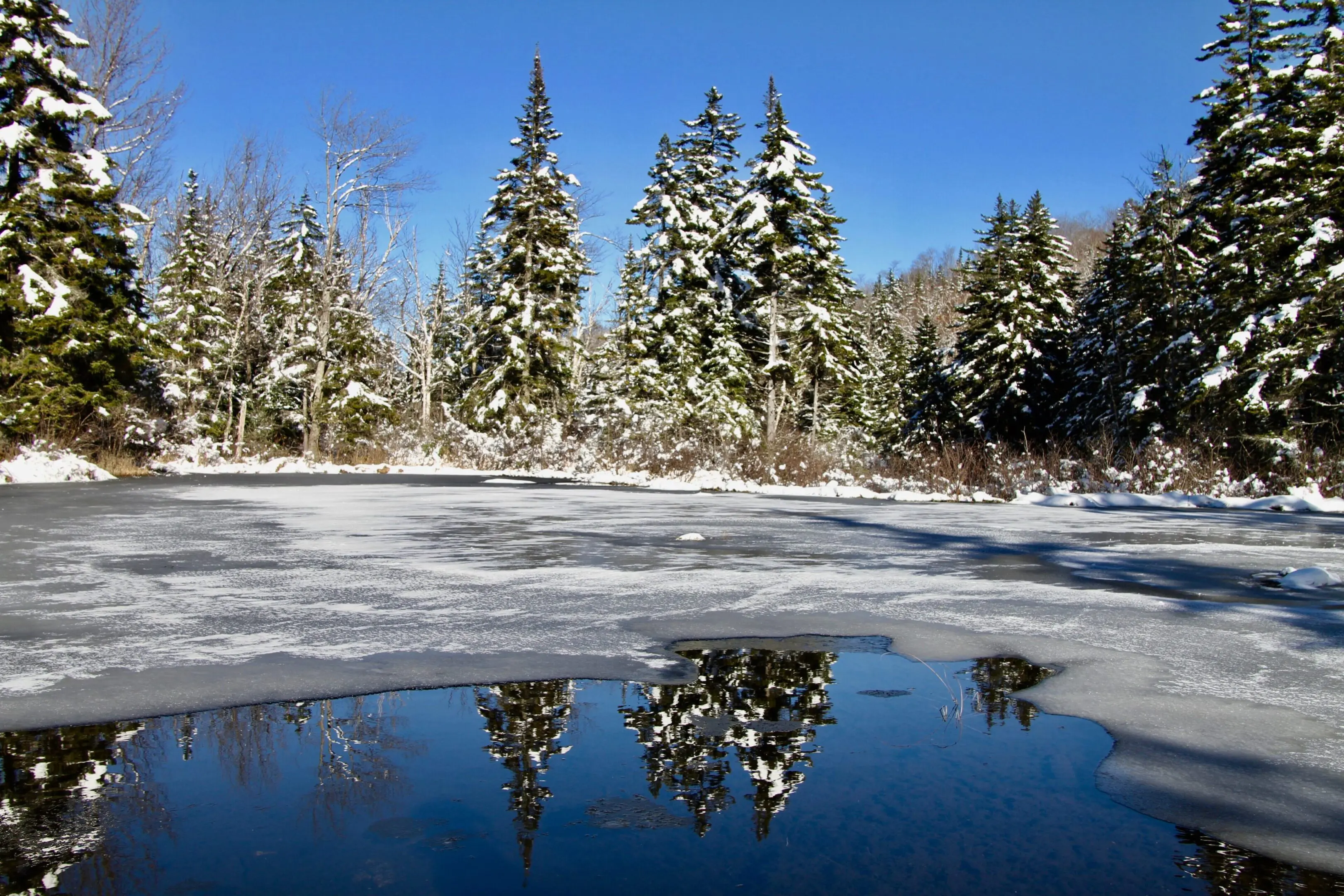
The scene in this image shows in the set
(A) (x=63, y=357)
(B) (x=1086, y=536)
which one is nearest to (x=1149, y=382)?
(B) (x=1086, y=536)

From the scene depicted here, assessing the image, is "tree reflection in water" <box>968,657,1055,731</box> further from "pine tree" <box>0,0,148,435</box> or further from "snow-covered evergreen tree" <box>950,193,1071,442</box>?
"snow-covered evergreen tree" <box>950,193,1071,442</box>

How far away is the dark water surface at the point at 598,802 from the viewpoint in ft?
6.94

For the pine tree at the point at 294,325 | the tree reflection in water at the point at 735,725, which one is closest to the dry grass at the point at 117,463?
the pine tree at the point at 294,325

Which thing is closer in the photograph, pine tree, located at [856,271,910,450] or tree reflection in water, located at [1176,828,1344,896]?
tree reflection in water, located at [1176,828,1344,896]

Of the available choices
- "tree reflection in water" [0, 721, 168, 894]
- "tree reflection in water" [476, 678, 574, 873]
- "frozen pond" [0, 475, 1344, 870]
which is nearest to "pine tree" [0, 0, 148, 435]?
"frozen pond" [0, 475, 1344, 870]

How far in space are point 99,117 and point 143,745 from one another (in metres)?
22.5

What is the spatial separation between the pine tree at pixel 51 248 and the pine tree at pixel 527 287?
433 inches

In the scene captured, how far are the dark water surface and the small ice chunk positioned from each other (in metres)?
3.93

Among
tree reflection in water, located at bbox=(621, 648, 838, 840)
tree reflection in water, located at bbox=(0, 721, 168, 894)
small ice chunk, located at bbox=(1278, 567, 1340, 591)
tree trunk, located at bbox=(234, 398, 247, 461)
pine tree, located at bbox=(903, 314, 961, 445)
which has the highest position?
pine tree, located at bbox=(903, 314, 961, 445)

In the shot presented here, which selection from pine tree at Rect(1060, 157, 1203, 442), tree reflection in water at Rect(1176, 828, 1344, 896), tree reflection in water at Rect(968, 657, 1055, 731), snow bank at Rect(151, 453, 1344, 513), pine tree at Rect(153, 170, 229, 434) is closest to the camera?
tree reflection in water at Rect(1176, 828, 1344, 896)

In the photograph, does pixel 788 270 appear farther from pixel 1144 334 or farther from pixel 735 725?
pixel 735 725

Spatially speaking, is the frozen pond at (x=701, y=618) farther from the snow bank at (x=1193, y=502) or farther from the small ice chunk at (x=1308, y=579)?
the snow bank at (x=1193, y=502)

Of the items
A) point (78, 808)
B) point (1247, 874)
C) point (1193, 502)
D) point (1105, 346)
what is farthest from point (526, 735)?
point (1105, 346)

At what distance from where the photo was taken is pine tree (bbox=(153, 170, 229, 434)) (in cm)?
3375
